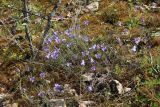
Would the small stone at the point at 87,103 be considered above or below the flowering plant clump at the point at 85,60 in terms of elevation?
A: below

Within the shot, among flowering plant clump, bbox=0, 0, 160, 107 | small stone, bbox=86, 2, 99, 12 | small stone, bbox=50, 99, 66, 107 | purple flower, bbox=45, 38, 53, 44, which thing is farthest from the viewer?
small stone, bbox=86, 2, 99, 12

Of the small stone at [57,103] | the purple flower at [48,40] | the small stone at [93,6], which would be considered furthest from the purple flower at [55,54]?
the small stone at [93,6]

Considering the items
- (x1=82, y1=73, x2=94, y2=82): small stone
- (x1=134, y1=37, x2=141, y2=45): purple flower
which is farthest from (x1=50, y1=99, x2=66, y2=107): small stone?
(x1=134, y1=37, x2=141, y2=45): purple flower

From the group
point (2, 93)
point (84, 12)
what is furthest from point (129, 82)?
point (84, 12)

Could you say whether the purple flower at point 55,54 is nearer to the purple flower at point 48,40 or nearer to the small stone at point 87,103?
the purple flower at point 48,40

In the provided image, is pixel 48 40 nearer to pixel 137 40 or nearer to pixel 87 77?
pixel 87 77

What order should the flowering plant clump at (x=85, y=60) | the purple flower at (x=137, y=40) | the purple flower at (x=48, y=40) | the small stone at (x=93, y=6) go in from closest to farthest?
the flowering plant clump at (x=85, y=60) < the purple flower at (x=137, y=40) < the purple flower at (x=48, y=40) < the small stone at (x=93, y=6)

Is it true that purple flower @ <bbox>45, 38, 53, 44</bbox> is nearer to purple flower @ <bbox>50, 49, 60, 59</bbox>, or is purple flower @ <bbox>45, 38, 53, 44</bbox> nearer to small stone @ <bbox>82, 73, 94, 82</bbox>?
purple flower @ <bbox>50, 49, 60, 59</bbox>

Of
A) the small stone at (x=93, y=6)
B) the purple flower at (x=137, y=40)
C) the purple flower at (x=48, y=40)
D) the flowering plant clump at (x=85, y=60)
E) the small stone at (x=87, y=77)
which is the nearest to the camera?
the flowering plant clump at (x=85, y=60)

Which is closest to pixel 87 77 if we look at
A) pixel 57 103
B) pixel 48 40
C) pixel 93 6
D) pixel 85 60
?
pixel 85 60

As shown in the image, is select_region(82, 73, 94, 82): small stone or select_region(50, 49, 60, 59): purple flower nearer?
select_region(82, 73, 94, 82): small stone

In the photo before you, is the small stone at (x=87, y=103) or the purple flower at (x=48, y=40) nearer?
the small stone at (x=87, y=103)

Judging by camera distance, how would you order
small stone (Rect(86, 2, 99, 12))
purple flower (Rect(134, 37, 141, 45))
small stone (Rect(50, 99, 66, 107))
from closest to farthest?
small stone (Rect(50, 99, 66, 107)) < purple flower (Rect(134, 37, 141, 45)) < small stone (Rect(86, 2, 99, 12))

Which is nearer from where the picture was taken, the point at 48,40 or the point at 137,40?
the point at 137,40
